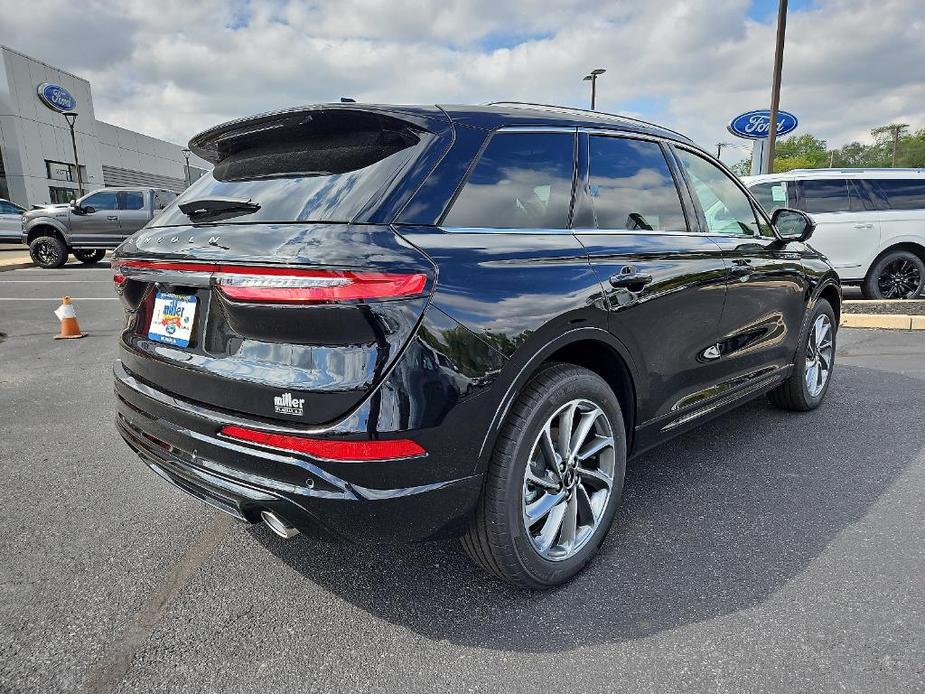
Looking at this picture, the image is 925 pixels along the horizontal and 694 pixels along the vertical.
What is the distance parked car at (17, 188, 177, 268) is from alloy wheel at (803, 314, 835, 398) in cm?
1488

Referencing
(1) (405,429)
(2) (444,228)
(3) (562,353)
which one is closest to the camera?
(1) (405,429)

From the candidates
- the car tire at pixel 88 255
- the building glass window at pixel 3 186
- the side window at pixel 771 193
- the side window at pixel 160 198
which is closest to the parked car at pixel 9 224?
the car tire at pixel 88 255

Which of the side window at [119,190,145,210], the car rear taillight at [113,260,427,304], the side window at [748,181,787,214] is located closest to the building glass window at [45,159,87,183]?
the side window at [119,190,145,210]

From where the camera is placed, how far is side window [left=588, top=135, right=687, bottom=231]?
266 cm

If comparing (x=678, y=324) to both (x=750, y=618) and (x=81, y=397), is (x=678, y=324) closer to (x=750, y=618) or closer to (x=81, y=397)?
(x=750, y=618)

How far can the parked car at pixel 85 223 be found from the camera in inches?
591

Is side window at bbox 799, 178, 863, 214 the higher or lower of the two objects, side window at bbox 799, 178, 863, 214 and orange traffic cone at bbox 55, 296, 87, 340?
the higher

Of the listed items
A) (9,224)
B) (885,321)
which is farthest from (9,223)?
(885,321)

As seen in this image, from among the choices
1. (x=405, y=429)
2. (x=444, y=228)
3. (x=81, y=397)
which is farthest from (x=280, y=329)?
(x=81, y=397)

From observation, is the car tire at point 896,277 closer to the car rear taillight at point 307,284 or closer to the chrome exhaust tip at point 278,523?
the car rear taillight at point 307,284

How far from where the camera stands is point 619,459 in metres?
2.55

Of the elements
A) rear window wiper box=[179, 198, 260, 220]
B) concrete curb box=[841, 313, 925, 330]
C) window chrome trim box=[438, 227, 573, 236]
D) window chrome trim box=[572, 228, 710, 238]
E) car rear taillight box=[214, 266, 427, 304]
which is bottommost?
concrete curb box=[841, 313, 925, 330]

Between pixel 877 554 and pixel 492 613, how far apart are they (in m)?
1.61

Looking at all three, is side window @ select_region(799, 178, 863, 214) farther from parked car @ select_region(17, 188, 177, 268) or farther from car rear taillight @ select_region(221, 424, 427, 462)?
parked car @ select_region(17, 188, 177, 268)
